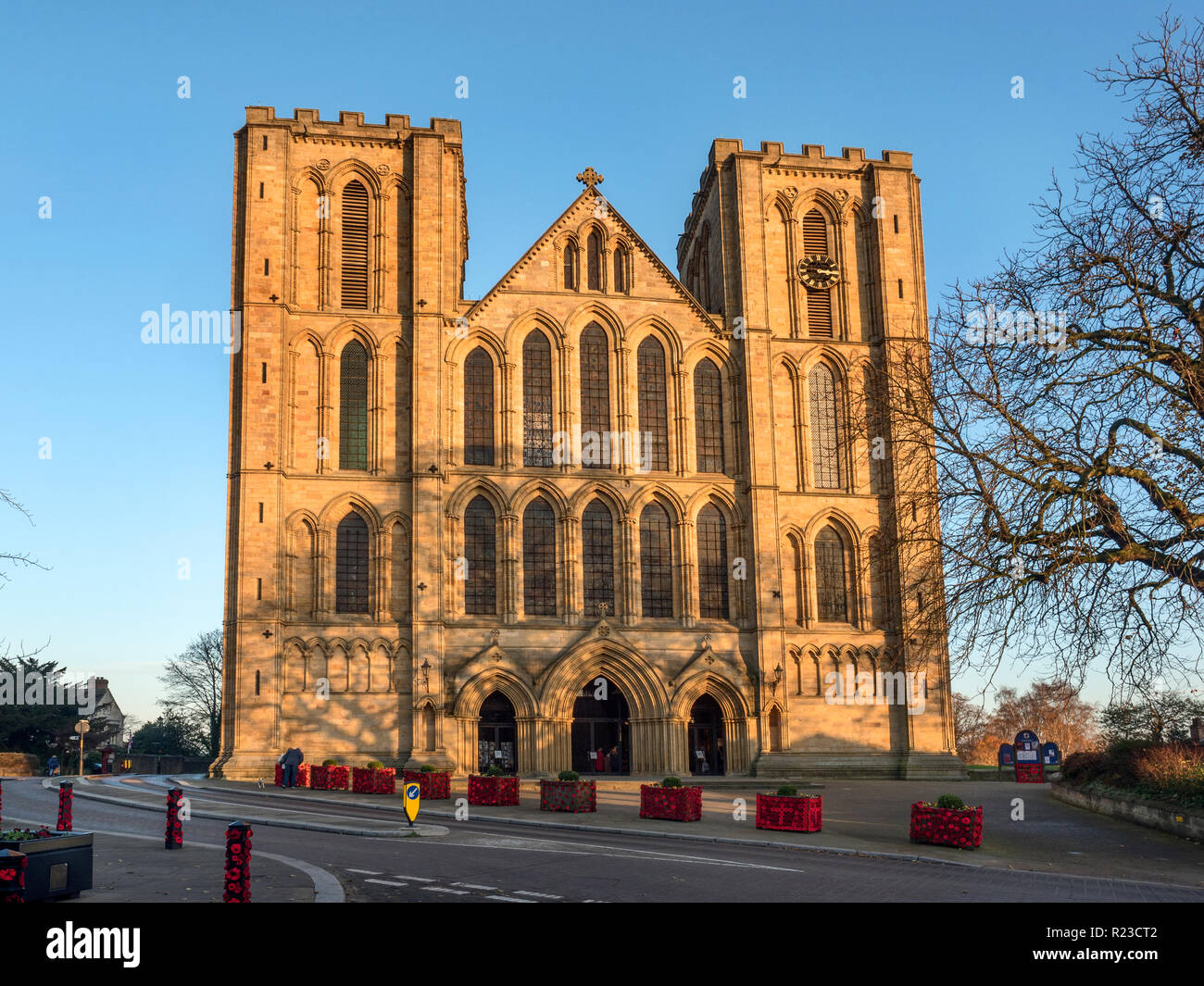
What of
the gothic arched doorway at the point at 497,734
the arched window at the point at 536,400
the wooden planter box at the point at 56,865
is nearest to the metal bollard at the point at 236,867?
the wooden planter box at the point at 56,865

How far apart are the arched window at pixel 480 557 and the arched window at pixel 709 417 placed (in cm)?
864

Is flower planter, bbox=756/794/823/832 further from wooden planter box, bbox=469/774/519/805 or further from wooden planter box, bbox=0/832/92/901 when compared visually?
wooden planter box, bbox=0/832/92/901

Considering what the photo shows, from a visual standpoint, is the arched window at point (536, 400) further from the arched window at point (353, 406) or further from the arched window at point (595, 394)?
the arched window at point (353, 406)

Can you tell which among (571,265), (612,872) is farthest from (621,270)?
(612,872)

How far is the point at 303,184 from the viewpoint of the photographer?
4594 centimetres

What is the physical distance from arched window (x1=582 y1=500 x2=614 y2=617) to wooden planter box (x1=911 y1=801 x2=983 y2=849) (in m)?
22.9

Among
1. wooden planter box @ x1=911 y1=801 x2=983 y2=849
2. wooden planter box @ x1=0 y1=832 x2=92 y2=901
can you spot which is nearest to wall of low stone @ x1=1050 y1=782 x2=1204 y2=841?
wooden planter box @ x1=911 y1=801 x2=983 y2=849

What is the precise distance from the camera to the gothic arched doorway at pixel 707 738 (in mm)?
43969

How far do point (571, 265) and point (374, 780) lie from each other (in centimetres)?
2245

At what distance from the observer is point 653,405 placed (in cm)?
4625

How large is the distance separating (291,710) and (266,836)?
67.8 ft

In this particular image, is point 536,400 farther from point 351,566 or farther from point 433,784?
point 433,784
